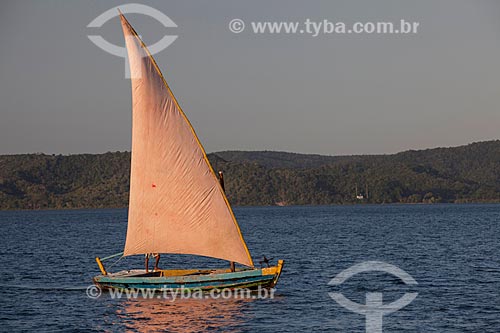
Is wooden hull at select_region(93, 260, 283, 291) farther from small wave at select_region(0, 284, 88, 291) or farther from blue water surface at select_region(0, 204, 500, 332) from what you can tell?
small wave at select_region(0, 284, 88, 291)

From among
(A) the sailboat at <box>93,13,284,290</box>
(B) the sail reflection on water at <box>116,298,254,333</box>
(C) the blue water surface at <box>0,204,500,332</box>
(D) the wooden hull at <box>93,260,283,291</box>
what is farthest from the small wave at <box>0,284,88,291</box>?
(A) the sailboat at <box>93,13,284,290</box>

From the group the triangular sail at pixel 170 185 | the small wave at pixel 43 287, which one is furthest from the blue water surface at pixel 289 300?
the triangular sail at pixel 170 185

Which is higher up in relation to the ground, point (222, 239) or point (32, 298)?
point (222, 239)

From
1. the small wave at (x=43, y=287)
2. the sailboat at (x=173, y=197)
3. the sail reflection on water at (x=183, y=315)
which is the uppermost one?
the sailboat at (x=173, y=197)

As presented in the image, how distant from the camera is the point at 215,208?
4447cm

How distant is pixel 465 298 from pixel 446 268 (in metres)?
17.8

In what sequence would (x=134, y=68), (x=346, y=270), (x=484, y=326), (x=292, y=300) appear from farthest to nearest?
(x=346, y=270) < (x=292, y=300) < (x=134, y=68) < (x=484, y=326)

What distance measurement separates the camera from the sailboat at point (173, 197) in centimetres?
4400

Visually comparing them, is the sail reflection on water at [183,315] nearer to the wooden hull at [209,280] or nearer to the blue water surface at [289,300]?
the blue water surface at [289,300]

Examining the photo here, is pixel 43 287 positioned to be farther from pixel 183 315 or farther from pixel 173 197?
pixel 183 315

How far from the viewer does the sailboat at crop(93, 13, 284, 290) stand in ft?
144

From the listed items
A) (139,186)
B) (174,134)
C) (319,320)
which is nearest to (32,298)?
(139,186)

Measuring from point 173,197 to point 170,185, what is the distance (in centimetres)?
64

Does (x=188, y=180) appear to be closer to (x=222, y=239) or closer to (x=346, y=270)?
(x=222, y=239)
